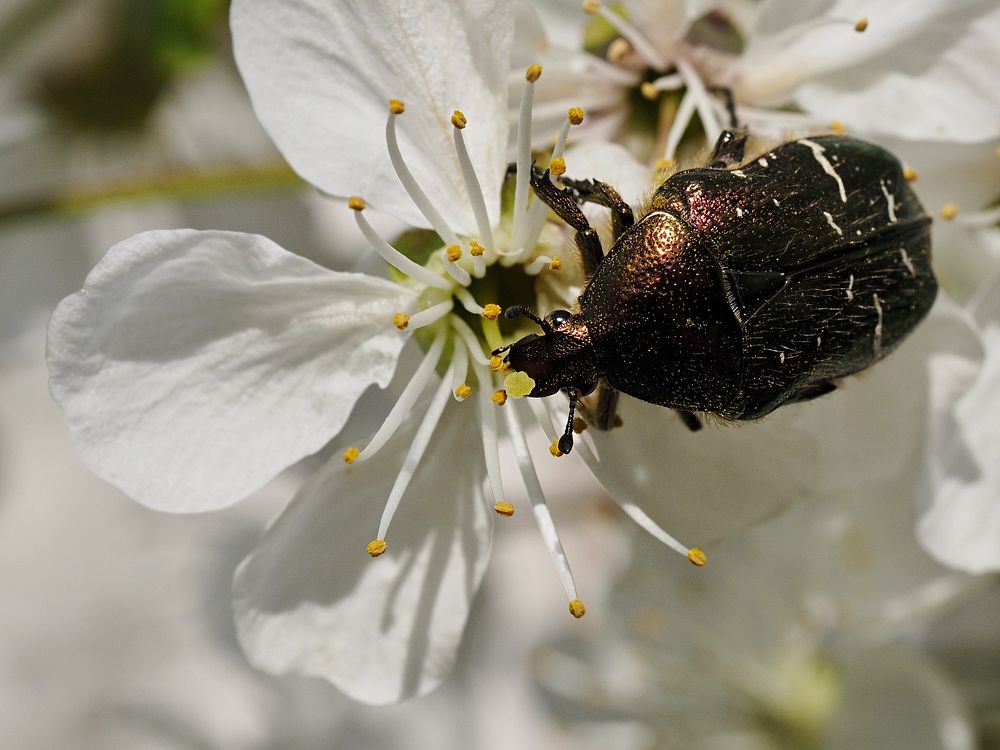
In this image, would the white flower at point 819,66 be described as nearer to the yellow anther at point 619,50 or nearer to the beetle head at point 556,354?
the yellow anther at point 619,50

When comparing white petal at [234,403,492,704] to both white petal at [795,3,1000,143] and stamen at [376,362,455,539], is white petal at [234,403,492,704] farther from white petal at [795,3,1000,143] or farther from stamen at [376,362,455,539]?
white petal at [795,3,1000,143]

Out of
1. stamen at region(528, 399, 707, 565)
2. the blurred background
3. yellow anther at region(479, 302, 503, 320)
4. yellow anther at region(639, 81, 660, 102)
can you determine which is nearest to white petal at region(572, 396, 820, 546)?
stamen at region(528, 399, 707, 565)

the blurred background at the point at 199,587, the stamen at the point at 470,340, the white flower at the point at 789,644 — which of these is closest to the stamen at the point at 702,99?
the stamen at the point at 470,340

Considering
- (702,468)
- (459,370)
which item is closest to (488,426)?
(459,370)

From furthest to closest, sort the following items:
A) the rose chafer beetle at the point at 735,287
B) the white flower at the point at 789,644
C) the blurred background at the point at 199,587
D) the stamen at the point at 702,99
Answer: the blurred background at the point at 199,587 < the white flower at the point at 789,644 < the stamen at the point at 702,99 < the rose chafer beetle at the point at 735,287

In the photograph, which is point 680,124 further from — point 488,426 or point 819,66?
point 488,426

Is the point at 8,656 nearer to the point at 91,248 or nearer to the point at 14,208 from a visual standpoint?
the point at 91,248

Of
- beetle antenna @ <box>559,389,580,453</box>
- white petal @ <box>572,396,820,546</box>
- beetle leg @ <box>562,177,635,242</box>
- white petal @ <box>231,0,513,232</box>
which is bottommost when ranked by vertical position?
white petal @ <box>572,396,820,546</box>
